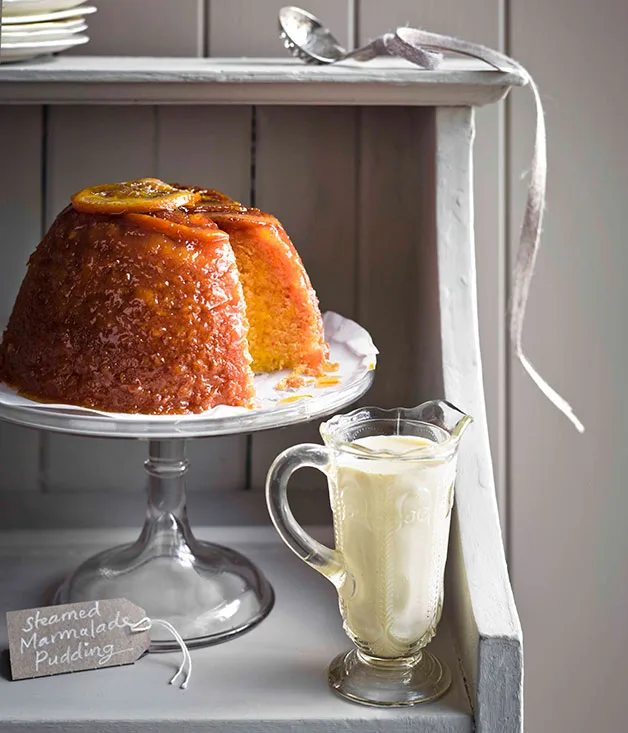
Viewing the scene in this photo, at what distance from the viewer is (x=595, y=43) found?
984 millimetres

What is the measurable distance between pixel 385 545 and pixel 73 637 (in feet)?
0.80

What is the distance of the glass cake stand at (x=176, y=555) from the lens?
27.1 inches

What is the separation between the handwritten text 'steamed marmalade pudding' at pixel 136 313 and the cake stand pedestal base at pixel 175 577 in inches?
4.0

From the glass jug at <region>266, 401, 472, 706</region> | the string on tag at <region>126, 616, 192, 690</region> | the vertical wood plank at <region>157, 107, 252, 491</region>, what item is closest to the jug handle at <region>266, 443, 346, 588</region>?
the glass jug at <region>266, 401, 472, 706</region>

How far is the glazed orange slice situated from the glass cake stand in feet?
0.54

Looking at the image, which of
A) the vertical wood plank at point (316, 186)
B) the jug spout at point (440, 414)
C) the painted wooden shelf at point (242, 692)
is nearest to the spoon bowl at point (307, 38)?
the vertical wood plank at point (316, 186)

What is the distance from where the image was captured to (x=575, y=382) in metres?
1.03

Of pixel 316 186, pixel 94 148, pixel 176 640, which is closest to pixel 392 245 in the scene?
pixel 316 186

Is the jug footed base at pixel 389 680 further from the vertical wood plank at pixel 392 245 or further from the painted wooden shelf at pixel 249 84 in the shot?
the painted wooden shelf at pixel 249 84

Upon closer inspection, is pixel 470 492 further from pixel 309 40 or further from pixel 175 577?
pixel 309 40

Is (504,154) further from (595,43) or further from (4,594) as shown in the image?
(4,594)

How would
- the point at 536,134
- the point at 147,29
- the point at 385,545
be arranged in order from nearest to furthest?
the point at 385,545, the point at 536,134, the point at 147,29

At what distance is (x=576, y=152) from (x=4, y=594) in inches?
27.4

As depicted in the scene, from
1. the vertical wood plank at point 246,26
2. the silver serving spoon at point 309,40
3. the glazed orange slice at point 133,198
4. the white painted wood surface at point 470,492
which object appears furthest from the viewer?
the vertical wood plank at point 246,26
